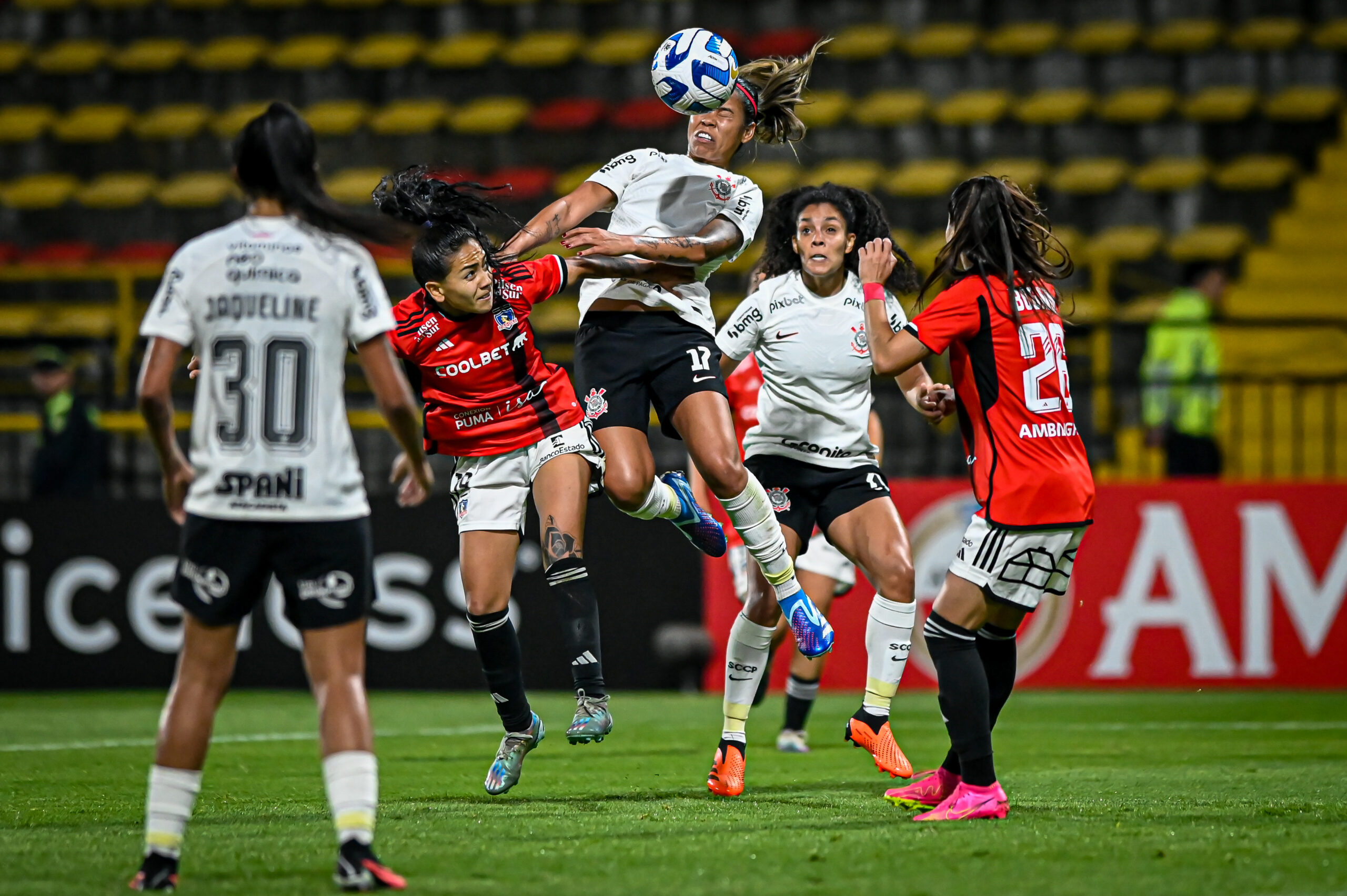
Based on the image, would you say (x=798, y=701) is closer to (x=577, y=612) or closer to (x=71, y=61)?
(x=577, y=612)

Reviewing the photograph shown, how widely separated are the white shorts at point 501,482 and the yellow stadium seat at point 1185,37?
11.3 m

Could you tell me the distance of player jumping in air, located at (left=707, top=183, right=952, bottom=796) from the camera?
659 cm

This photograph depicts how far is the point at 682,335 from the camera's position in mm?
6625

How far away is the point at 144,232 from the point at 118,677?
6.51 metres

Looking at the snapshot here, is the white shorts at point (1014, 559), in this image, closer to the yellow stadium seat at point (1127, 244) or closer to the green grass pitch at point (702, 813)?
the green grass pitch at point (702, 813)

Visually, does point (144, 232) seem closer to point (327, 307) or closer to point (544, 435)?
point (544, 435)

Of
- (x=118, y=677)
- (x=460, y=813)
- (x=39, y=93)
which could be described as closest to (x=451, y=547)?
(x=118, y=677)

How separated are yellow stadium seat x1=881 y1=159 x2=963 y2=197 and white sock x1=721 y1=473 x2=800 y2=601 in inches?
350

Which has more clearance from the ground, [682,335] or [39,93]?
[39,93]

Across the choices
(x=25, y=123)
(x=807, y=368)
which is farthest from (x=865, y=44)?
(x=807, y=368)

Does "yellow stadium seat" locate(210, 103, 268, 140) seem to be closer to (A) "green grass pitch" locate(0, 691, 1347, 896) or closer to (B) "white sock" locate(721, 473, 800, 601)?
(A) "green grass pitch" locate(0, 691, 1347, 896)

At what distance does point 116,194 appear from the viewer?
55.0 ft

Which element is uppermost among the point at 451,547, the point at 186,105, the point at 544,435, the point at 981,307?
the point at 186,105

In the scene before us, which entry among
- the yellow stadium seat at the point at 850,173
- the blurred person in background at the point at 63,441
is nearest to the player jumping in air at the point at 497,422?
the blurred person in background at the point at 63,441
